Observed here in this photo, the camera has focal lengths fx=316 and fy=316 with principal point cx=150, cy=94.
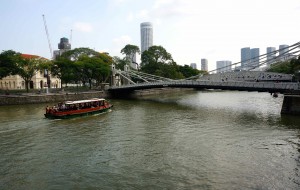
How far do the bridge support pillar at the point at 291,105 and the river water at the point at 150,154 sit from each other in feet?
10.3

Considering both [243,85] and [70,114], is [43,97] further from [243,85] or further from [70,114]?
[243,85]

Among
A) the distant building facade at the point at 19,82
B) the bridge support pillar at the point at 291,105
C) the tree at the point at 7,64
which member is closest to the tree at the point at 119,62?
the distant building facade at the point at 19,82

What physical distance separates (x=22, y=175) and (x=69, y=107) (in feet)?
67.7

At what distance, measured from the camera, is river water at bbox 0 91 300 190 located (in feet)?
52.7

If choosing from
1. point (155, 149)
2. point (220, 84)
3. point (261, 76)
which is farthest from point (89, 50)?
point (155, 149)

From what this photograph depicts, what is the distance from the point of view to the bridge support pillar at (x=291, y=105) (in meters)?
37.0

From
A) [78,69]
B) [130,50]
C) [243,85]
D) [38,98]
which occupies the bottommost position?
[38,98]

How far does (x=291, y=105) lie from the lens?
37625 millimetres

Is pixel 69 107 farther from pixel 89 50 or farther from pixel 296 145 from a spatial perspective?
pixel 89 50

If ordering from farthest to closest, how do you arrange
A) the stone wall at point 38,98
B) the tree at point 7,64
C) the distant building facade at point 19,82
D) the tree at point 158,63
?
the tree at point 158,63
the distant building facade at point 19,82
the tree at point 7,64
the stone wall at point 38,98

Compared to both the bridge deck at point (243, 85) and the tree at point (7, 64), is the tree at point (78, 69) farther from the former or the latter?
the bridge deck at point (243, 85)

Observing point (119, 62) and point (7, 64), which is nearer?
point (7, 64)

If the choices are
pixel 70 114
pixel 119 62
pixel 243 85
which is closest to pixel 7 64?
pixel 70 114

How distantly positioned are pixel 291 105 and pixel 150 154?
23.9m
